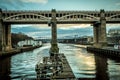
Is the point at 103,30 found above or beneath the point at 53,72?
above

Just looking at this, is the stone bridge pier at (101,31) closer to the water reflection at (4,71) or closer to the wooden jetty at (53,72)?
the water reflection at (4,71)

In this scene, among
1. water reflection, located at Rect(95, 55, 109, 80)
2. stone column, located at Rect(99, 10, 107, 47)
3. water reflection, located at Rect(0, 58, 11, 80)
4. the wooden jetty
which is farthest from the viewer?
stone column, located at Rect(99, 10, 107, 47)

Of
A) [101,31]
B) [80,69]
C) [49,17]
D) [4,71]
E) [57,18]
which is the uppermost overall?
[49,17]

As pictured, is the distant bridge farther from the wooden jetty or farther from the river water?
the wooden jetty

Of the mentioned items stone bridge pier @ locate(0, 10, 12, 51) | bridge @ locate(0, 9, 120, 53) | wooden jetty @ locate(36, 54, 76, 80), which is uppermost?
bridge @ locate(0, 9, 120, 53)

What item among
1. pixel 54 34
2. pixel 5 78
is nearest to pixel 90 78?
pixel 5 78

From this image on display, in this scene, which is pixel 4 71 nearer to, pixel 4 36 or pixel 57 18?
pixel 4 36

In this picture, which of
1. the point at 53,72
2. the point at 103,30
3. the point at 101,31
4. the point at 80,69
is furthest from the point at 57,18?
the point at 53,72

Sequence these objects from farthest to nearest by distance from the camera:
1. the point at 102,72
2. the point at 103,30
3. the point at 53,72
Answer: the point at 103,30, the point at 102,72, the point at 53,72

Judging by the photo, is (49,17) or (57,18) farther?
(49,17)

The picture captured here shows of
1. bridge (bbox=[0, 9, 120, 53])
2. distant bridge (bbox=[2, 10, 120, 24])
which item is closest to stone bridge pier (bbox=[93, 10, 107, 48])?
bridge (bbox=[0, 9, 120, 53])

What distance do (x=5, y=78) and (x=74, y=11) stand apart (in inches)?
2961

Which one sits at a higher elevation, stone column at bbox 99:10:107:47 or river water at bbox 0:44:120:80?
stone column at bbox 99:10:107:47

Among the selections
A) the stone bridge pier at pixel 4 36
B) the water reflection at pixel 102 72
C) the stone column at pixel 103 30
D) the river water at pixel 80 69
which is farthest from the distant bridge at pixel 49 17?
the water reflection at pixel 102 72
